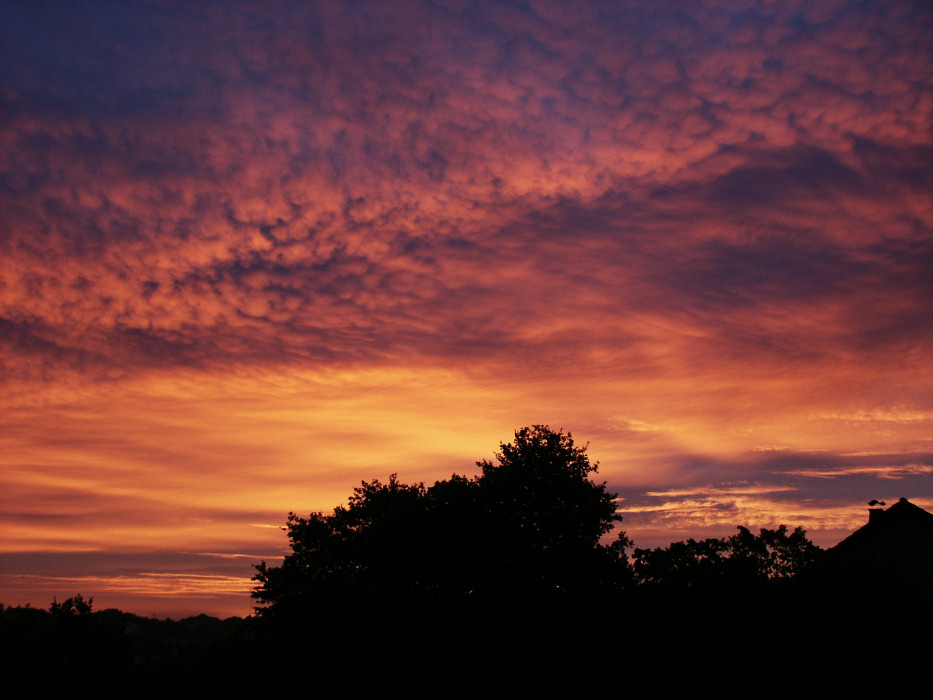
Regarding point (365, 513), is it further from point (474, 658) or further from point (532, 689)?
point (532, 689)

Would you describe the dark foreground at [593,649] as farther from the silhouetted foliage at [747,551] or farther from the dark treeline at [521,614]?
the silhouetted foliage at [747,551]

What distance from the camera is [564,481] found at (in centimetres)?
3619

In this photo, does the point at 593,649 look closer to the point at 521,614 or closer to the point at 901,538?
the point at 521,614

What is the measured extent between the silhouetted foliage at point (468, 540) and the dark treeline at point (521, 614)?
0.39 feet

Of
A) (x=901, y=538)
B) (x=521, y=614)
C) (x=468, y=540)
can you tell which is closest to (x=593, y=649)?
(x=521, y=614)

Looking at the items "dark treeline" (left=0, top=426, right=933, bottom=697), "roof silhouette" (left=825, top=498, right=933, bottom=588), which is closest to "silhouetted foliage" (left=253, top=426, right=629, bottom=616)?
"dark treeline" (left=0, top=426, right=933, bottom=697)

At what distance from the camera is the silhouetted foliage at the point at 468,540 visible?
31719 mm

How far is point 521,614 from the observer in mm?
22656

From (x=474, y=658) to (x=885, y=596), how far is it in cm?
1284

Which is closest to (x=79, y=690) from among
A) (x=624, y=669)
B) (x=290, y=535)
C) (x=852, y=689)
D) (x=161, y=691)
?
(x=161, y=691)

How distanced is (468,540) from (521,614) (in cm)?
1011

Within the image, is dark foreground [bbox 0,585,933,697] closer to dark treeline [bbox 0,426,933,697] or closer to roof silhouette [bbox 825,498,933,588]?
dark treeline [bbox 0,426,933,697]

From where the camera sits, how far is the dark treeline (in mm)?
12633

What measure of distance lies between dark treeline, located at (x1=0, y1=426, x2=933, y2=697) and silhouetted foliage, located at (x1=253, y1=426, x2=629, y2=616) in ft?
0.39
